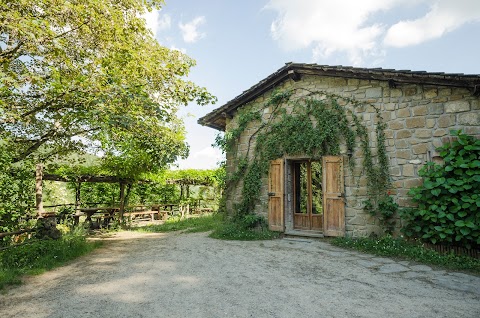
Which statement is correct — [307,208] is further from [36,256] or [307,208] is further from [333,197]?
[36,256]

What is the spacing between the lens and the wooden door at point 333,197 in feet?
23.0

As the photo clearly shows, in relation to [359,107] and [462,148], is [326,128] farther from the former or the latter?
[462,148]

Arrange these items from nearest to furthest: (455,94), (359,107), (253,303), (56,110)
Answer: (253,303) → (56,110) → (455,94) → (359,107)

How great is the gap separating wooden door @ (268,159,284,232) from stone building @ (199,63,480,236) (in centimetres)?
3

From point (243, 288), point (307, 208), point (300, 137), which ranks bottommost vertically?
point (243, 288)

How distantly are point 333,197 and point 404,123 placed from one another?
2.36 m

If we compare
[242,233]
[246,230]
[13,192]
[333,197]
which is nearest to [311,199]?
[333,197]

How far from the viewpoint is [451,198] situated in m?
5.45

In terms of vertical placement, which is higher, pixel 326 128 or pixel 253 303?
pixel 326 128

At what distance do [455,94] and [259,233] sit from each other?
18.4 feet

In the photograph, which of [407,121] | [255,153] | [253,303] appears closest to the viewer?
[253,303]

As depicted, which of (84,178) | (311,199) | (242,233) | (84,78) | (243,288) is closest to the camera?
(243,288)

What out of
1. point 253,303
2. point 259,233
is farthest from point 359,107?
point 253,303

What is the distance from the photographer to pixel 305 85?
26.4 ft
